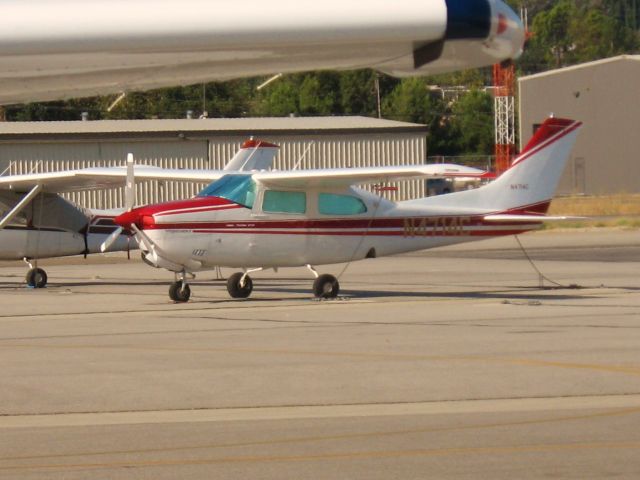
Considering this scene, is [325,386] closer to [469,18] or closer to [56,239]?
[469,18]

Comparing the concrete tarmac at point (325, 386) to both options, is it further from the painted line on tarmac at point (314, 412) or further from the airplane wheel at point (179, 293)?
the airplane wheel at point (179, 293)

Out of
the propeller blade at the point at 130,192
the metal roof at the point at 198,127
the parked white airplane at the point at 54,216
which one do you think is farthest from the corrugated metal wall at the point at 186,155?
the propeller blade at the point at 130,192

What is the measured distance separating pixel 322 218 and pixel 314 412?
11.2 meters

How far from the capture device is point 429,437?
7309mm

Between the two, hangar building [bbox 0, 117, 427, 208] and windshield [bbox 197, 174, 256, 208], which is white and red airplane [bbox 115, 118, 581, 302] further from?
hangar building [bbox 0, 117, 427, 208]

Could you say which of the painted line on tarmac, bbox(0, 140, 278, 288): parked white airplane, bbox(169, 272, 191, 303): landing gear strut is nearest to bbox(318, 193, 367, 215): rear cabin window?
bbox(169, 272, 191, 303): landing gear strut

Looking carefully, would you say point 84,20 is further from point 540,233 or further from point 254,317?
point 540,233

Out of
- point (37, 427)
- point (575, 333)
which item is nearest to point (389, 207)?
point (575, 333)

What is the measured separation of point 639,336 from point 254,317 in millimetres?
5238

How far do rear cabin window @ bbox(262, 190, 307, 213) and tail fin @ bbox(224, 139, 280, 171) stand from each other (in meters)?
7.74

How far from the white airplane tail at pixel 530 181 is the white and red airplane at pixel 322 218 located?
17 mm

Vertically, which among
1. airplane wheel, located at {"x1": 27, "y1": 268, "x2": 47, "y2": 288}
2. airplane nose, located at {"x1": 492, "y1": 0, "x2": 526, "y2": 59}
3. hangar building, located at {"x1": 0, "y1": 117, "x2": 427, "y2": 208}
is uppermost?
hangar building, located at {"x1": 0, "y1": 117, "x2": 427, "y2": 208}

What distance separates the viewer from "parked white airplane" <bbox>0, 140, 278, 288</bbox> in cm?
2377

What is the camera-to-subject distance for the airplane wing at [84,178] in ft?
78.6
